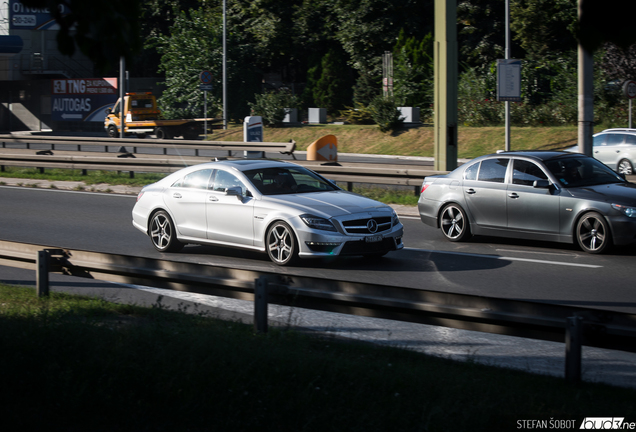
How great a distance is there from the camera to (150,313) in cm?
708

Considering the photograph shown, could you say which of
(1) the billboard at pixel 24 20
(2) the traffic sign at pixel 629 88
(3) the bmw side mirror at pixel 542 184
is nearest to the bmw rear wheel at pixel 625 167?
(2) the traffic sign at pixel 629 88

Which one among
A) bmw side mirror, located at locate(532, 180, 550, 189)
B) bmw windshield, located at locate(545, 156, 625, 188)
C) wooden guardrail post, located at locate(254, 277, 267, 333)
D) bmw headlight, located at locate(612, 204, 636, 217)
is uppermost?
bmw windshield, located at locate(545, 156, 625, 188)

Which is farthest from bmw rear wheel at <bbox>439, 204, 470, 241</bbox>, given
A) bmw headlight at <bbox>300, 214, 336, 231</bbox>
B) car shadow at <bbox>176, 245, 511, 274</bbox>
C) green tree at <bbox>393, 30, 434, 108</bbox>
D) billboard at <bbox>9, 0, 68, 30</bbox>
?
billboard at <bbox>9, 0, 68, 30</bbox>

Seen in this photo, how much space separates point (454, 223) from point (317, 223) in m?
3.44

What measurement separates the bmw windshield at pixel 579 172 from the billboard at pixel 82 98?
4421 centimetres

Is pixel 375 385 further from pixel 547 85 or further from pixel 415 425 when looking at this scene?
pixel 547 85

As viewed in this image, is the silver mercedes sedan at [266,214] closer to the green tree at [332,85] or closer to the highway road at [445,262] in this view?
the highway road at [445,262]

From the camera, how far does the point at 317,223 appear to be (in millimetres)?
9883

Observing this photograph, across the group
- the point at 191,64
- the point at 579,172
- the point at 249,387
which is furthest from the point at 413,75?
the point at 249,387

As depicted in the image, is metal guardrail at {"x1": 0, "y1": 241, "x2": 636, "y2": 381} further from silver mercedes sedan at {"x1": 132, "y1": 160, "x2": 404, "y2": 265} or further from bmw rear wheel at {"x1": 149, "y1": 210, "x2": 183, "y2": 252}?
bmw rear wheel at {"x1": 149, "y1": 210, "x2": 183, "y2": 252}

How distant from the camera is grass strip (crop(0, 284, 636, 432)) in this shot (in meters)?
4.41

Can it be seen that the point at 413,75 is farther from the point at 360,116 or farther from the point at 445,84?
the point at 445,84

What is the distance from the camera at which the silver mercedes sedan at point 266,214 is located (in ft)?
32.5

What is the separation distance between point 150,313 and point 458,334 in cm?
299
